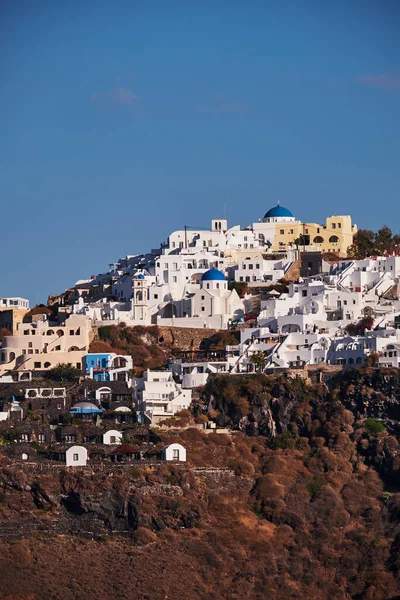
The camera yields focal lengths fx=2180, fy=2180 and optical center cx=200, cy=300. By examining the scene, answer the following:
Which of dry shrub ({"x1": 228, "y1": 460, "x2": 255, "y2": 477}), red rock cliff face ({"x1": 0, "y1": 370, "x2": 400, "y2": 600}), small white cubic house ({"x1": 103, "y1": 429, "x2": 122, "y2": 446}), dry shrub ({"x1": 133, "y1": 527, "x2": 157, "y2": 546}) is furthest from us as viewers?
small white cubic house ({"x1": 103, "y1": 429, "x2": 122, "y2": 446})

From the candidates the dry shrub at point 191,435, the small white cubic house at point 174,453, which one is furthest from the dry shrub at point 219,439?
the small white cubic house at point 174,453

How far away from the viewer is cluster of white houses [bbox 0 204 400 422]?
117 meters

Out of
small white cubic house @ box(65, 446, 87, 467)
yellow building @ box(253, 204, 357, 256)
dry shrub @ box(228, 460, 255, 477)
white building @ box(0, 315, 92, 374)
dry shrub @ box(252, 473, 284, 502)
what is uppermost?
yellow building @ box(253, 204, 357, 256)

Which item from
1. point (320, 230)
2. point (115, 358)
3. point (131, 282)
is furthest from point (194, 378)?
point (320, 230)

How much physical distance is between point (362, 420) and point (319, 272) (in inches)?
905

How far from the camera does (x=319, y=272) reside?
134m

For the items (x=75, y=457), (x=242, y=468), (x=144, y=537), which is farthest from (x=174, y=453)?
(x=144, y=537)

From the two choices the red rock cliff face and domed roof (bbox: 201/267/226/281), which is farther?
domed roof (bbox: 201/267/226/281)

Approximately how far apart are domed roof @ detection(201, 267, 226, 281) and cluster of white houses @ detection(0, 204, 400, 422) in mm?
84

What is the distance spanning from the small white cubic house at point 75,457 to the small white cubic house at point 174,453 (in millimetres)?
4119

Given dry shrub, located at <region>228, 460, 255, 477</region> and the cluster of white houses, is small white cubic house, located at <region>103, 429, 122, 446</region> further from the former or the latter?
dry shrub, located at <region>228, 460, 255, 477</region>

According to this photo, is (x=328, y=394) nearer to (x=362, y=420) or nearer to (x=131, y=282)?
(x=362, y=420)

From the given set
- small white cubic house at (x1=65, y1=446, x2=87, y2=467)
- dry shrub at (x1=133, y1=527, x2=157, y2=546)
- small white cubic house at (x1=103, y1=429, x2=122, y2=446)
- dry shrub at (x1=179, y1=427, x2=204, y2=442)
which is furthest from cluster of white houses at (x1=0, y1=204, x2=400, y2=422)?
dry shrub at (x1=133, y1=527, x2=157, y2=546)

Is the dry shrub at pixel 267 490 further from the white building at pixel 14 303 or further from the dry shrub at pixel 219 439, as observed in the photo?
the white building at pixel 14 303
